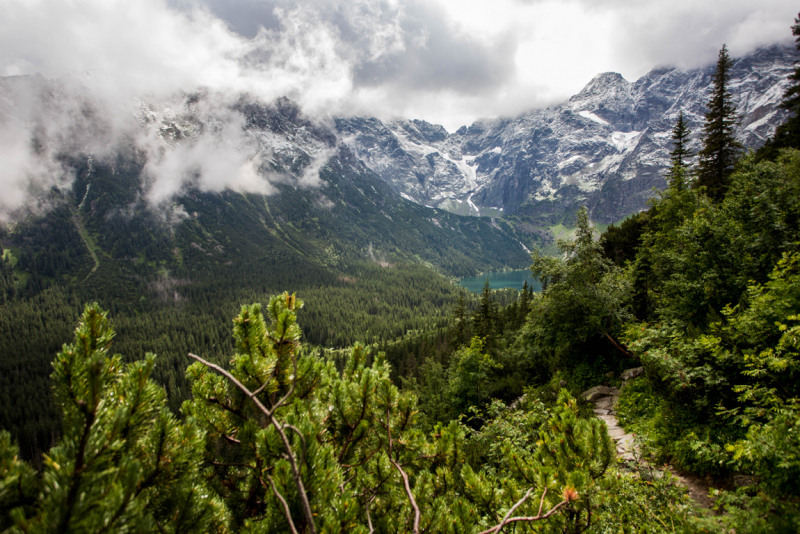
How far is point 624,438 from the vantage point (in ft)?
28.3

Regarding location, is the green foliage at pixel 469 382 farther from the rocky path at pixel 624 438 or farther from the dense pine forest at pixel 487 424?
the rocky path at pixel 624 438

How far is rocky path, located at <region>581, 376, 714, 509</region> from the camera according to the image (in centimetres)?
569

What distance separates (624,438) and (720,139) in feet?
86.0

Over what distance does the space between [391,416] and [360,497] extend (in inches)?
32.5

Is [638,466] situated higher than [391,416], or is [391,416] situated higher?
[391,416]

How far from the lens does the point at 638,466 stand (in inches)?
224

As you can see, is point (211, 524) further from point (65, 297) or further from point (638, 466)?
point (65, 297)

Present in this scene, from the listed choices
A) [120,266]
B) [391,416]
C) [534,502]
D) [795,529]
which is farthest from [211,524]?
[120,266]

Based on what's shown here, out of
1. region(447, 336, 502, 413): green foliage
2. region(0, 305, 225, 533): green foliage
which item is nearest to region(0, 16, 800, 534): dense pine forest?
region(0, 305, 225, 533): green foliage

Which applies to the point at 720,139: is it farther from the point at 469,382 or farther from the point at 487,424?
the point at 487,424

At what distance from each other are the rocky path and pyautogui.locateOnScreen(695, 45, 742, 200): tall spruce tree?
20.2 m

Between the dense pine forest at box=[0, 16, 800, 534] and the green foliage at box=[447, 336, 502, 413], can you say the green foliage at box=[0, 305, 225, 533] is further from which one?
the green foliage at box=[447, 336, 502, 413]

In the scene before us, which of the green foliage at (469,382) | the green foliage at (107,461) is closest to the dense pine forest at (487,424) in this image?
the green foliage at (107,461)

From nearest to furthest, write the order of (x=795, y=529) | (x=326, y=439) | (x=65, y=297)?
1. (x=795, y=529)
2. (x=326, y=439)
3. (x=65, y=297)
